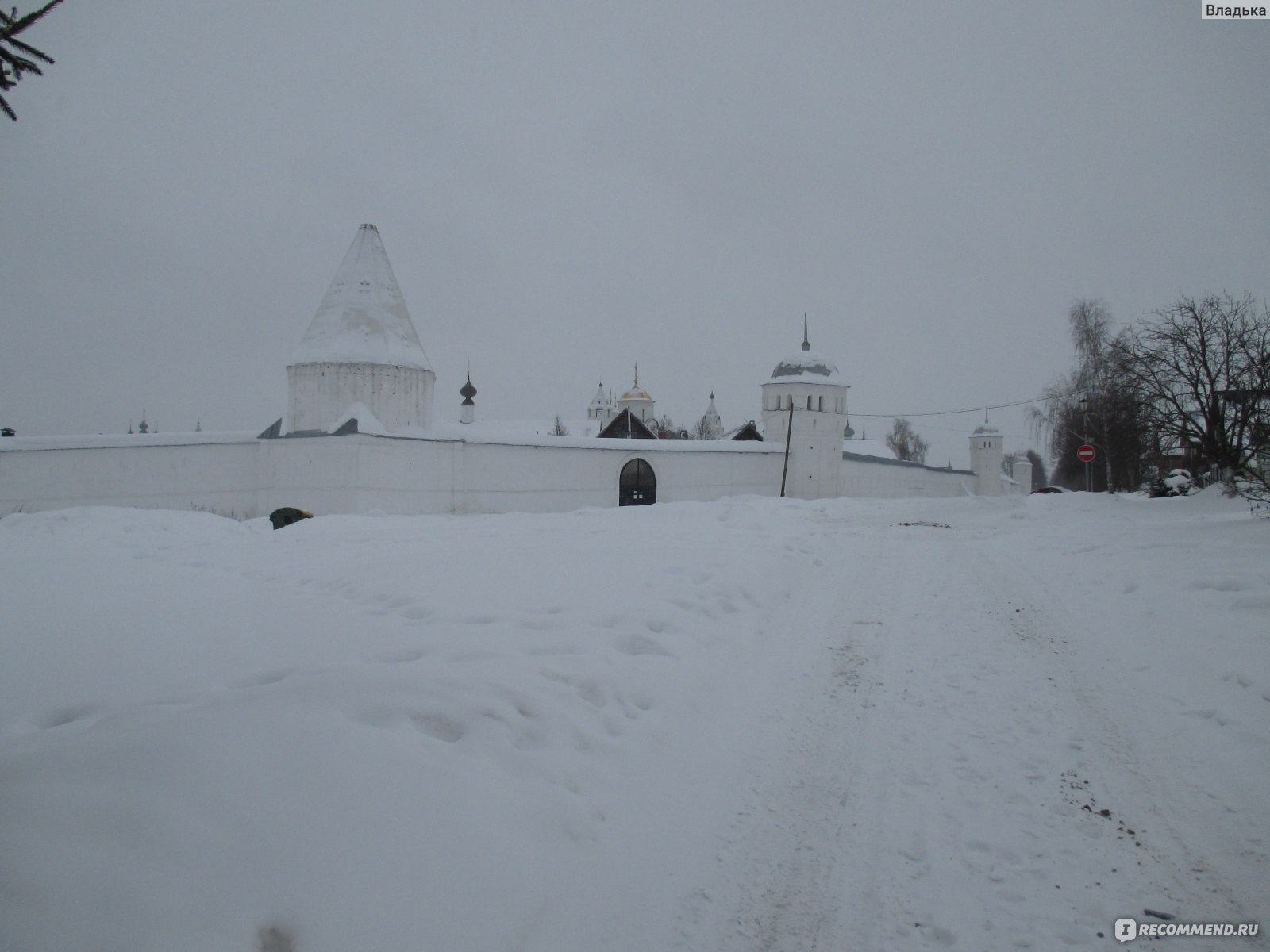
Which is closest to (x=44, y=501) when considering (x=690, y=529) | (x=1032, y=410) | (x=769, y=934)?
(x=690, y=529)

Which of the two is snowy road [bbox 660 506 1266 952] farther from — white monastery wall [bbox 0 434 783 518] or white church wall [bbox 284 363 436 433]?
white church wall [bbox 284 363 436 433]

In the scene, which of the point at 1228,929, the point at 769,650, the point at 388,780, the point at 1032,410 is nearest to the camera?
the point at 1228,929

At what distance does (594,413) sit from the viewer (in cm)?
6581

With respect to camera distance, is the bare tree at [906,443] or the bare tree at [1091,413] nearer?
the bare tree at [1091,413]

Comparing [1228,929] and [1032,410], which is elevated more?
[1032,410]

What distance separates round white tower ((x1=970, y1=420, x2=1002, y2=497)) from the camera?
43062 millimetres

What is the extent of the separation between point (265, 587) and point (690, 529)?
229 inches

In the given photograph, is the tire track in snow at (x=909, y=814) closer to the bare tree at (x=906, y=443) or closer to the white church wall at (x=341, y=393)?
the white church wall at (x=341, y=393)

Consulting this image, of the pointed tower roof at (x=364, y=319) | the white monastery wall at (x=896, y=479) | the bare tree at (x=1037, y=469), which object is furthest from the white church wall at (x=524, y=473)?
the bare tree at (x=1037, y=469)

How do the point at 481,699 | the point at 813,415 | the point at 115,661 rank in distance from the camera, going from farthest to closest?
the point at 813,415
the point at 115,661
the point at 481,699

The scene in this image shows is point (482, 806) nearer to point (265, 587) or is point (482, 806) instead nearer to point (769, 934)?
point (769, 934)

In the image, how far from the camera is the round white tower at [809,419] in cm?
2797

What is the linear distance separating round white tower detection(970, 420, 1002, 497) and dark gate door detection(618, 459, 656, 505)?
27516 millimetres

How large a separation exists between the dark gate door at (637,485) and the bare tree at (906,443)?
5592 cm
